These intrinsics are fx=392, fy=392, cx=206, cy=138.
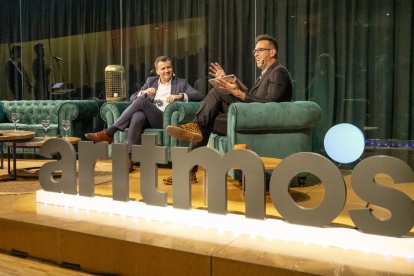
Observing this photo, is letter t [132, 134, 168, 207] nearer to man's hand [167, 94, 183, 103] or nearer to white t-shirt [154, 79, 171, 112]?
man's hand [167, 94, 183, 103]

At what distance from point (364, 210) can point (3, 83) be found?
246 inches

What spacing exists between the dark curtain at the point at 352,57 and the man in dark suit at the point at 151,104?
123cm

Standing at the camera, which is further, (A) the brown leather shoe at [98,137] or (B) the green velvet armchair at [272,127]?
(A) the brown leather shoe at [98,137]

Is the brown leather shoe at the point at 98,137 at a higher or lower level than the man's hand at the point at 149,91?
lower

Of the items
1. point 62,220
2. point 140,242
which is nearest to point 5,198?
point 62,220

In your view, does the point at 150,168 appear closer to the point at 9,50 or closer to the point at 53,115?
the point at 53,115

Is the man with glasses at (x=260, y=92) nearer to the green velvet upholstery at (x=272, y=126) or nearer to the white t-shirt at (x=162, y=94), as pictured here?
the green velvet upholstery at (x=272, y=126)

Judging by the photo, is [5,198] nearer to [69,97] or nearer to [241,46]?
[241,46]

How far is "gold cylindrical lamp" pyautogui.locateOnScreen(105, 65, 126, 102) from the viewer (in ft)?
16.3

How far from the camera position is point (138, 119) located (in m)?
3.63

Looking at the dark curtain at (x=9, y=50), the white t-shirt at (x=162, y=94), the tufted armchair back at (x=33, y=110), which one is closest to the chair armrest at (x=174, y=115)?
the white t-shirt at (x=162, y=94)

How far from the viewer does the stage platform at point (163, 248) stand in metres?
1.52

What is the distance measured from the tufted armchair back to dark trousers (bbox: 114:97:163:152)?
160 cm

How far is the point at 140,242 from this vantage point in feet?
5.72
